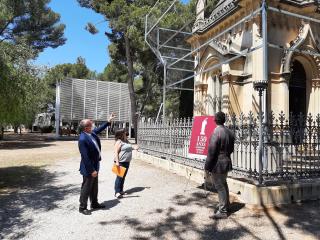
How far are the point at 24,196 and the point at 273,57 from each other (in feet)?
29.3

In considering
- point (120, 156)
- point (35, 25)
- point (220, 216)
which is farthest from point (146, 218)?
point (35, 25)

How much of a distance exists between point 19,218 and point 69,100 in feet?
99.1

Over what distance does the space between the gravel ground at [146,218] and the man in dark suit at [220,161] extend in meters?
0.33

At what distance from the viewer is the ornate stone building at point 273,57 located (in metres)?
11.7

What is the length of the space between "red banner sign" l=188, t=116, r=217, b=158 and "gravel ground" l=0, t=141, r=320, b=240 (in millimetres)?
886

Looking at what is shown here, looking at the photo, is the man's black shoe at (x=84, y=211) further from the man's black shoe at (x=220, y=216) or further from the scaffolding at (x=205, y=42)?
the scaffolding at (x=205, y=42)

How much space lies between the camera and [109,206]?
6902mm

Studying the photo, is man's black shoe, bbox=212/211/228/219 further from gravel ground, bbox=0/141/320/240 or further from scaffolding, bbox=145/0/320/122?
scaffolding, bbox=145/0/320/122

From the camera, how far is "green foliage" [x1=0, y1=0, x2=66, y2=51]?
26266 mm

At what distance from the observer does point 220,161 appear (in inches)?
237

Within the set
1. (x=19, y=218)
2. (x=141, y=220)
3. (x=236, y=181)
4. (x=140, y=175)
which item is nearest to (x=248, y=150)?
(x=236, y=181)

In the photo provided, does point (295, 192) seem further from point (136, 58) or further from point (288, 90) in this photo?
point (136, 58)

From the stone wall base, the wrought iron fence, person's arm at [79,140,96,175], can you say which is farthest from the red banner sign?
person's arm at [79,140,96,175]

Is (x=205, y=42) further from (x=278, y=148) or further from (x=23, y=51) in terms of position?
(x=278, y=148)
